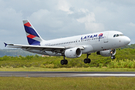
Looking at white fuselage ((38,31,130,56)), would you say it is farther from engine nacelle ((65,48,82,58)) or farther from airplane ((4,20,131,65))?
engine nacelle ((65,48,82,58))

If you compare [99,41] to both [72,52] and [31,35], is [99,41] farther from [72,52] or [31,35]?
[31,35]

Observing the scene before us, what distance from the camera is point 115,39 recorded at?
4166cm

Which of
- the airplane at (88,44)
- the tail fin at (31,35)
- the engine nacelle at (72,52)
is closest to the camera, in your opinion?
the airplane at (88,44)

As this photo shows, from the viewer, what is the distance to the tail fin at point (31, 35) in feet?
192

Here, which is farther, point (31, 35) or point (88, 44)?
point (31, 35)

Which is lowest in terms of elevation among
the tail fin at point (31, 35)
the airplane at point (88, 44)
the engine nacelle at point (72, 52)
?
the engine nacelle at point (72, 52)

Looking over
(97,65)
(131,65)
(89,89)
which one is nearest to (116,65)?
(131,65)

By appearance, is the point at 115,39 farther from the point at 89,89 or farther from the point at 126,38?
the point at 89,89

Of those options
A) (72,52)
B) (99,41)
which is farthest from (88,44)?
(72,52)

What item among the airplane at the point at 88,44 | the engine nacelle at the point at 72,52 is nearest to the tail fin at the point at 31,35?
the airplane at the point at 88,44

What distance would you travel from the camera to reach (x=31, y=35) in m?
59.3

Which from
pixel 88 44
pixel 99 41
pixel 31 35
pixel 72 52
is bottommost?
pixel 72 52

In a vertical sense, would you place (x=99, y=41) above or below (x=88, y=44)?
above

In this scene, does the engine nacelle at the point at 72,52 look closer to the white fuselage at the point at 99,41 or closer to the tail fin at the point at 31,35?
the white fuselage at the point at 99,41
